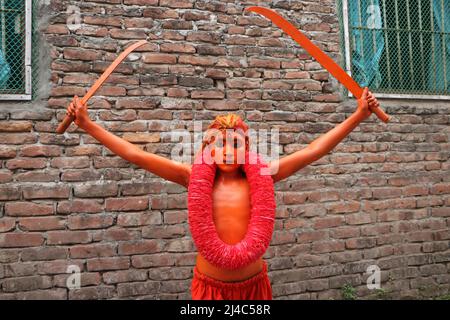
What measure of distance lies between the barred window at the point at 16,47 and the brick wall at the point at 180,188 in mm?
159

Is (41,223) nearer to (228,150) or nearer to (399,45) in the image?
(228,150)

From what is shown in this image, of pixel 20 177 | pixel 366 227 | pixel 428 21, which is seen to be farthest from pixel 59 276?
pixel 428 21

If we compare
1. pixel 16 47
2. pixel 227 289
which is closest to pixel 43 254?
pixel 16 47

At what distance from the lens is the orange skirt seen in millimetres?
2059

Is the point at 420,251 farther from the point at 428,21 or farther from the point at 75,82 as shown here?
the point at 75,82

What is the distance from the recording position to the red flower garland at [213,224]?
1.96 meters

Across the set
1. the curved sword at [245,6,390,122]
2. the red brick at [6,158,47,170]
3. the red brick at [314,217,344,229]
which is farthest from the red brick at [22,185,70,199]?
the red brick at [314,217,344,229]

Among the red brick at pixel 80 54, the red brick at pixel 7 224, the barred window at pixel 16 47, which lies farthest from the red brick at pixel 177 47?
the red brick at pixel 7 224

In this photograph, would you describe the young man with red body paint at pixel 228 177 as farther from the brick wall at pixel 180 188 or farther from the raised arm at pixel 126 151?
the brick wall at pixel 180 188

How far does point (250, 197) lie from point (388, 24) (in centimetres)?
302

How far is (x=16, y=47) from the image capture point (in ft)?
11.0

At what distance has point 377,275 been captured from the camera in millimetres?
3938

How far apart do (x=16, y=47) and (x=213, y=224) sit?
2.40 meters

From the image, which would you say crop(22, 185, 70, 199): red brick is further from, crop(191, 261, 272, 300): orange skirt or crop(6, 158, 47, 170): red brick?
crop(191, 261, 272, 300): orange skirt
